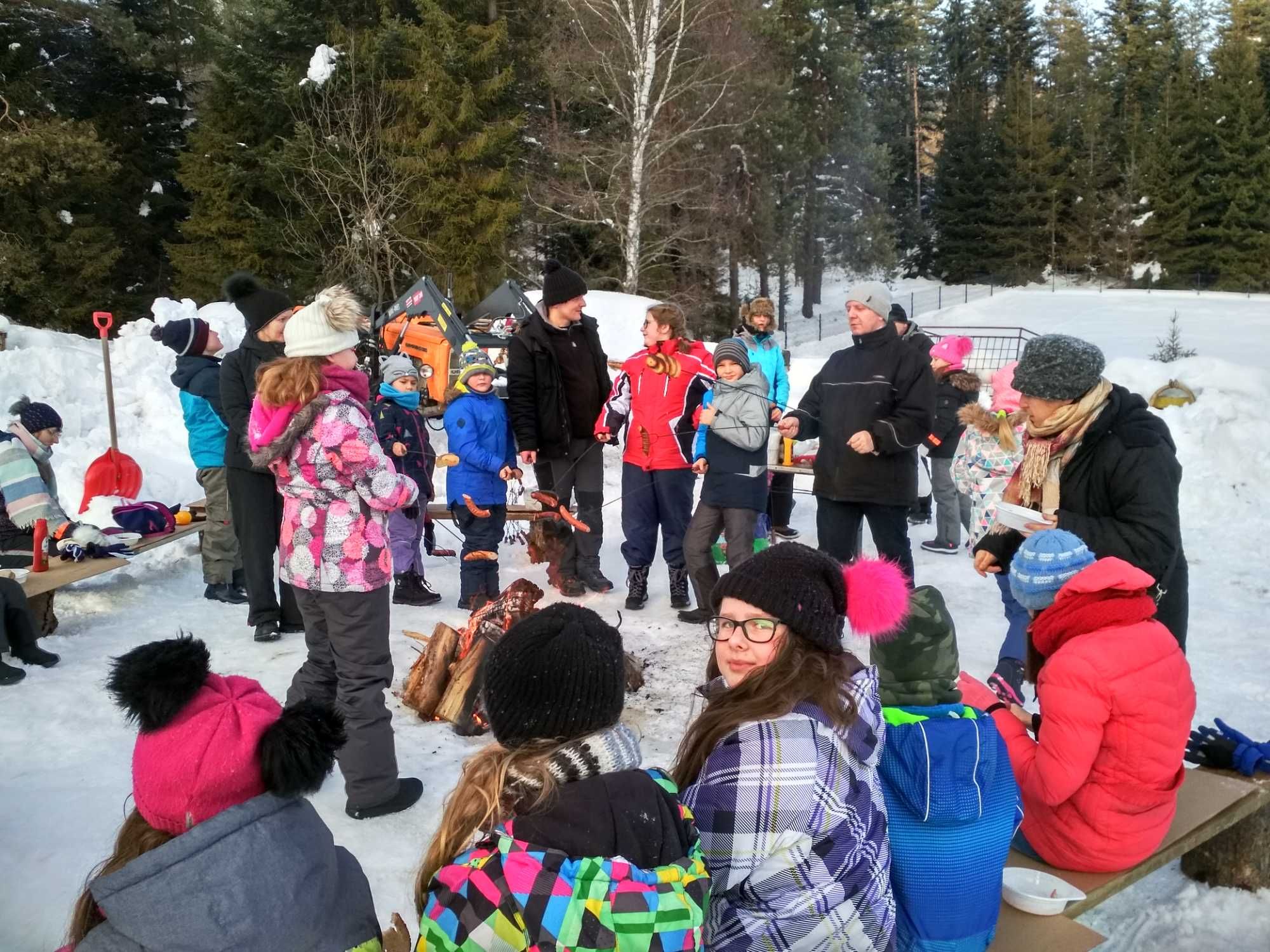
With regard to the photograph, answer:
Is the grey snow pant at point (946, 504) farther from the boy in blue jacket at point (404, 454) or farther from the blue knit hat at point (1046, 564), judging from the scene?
the blue knit hat at point (1046, 564)

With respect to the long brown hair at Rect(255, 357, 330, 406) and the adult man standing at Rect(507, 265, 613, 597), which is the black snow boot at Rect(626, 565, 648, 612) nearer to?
the adult man standing at Rect(507, 265, 613, 597)

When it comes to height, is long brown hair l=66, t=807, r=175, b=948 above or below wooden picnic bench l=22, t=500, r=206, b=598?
above

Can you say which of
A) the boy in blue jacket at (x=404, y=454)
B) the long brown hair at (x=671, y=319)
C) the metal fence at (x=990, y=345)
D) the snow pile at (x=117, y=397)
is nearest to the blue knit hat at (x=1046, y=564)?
the long brown hair at (x=671, y=319)

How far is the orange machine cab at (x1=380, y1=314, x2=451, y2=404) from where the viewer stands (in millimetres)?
11727

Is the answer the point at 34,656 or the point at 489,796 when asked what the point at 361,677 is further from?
the point at 34,656

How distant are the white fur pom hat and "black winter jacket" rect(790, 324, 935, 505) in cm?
276

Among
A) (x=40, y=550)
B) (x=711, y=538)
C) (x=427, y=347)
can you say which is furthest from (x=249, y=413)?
(x=427, y=347)

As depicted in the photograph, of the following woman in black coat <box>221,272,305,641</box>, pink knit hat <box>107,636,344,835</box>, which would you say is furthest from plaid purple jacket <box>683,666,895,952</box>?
woman in black coat <box>221,272,305,641</box>

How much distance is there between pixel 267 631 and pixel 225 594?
987 mm

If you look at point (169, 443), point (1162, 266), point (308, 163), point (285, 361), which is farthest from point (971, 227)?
point (285, 361)

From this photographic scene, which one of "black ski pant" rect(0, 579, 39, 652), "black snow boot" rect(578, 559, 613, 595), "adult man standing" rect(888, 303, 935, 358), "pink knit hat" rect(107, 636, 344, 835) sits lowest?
"black snow boot" rect(578, 559, 613, 595)

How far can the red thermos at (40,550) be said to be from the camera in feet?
18.1

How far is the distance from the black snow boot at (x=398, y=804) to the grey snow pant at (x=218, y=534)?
2858mm

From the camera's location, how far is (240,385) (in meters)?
5.18
